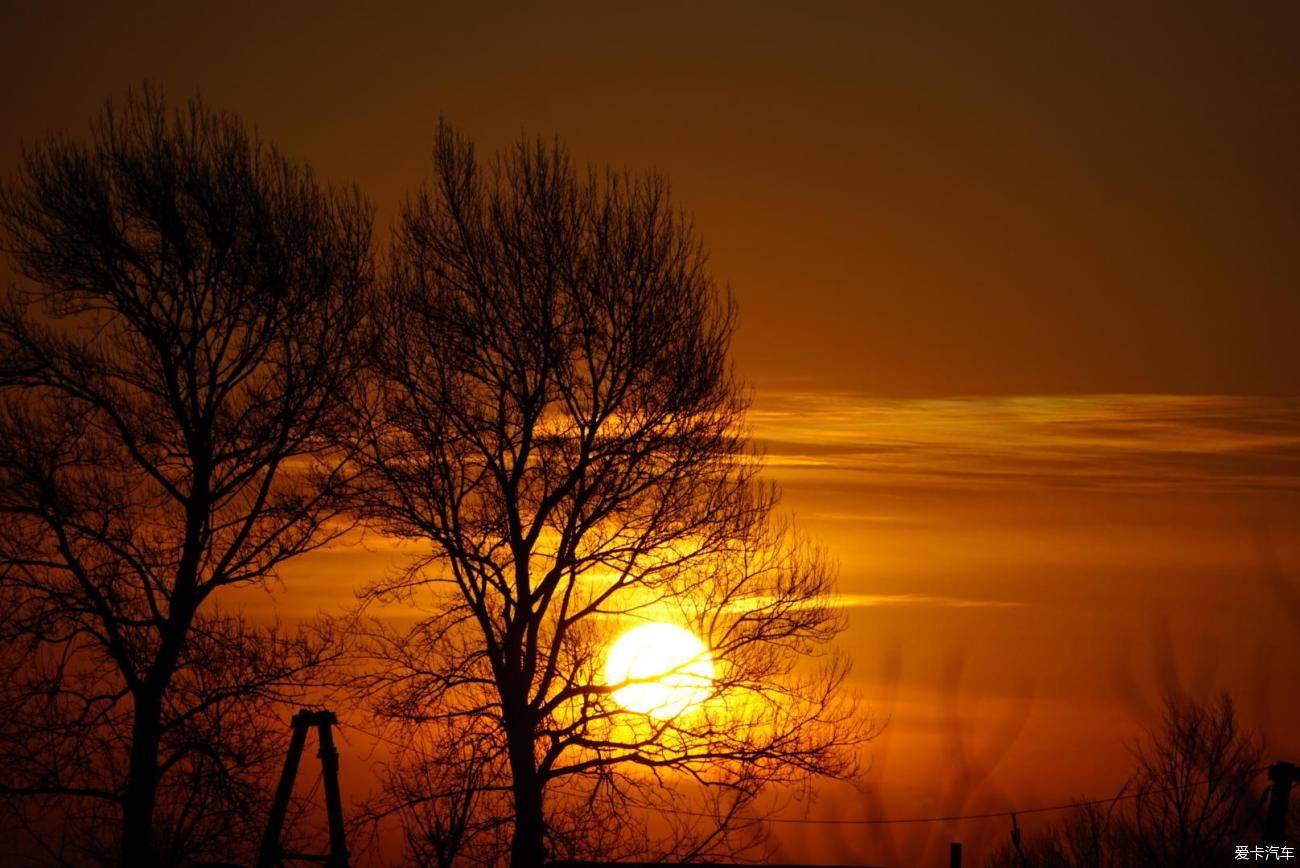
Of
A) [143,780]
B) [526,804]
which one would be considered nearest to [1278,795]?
[526,804]

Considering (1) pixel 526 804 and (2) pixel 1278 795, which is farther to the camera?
(1) pixel 526 804

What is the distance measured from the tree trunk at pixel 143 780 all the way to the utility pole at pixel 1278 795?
45.3 ft

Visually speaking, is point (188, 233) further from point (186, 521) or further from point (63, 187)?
point (186, 521)

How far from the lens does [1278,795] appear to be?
50.7 ft

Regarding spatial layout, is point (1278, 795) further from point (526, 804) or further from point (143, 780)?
point (143, 780)

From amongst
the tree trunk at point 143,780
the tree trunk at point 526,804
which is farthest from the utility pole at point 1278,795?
the tree trunk at point 143,780

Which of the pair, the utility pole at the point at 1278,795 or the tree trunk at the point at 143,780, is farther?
the tree trunk at the point at 143,780

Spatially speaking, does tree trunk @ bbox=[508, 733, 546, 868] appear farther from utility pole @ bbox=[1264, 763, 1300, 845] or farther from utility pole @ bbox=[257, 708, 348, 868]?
utility pole @ bbox=[1264, 763, 1300, 845]

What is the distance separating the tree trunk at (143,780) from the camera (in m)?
19.8

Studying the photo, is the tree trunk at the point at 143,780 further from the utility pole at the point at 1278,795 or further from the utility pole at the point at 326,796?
the utility pole at the point at 1278,795

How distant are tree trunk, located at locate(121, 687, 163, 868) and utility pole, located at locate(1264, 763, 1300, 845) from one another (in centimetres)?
1380

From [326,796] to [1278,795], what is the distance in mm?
10281

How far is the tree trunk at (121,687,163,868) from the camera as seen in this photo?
1983cm

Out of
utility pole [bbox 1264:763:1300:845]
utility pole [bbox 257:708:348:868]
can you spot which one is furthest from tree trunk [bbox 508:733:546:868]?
utility pole [bbox 1264:763:1300:845]
